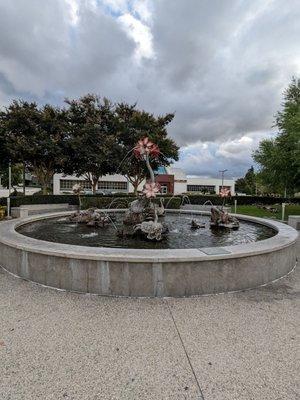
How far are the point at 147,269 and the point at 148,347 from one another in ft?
4.56

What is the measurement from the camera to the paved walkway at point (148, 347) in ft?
8.05

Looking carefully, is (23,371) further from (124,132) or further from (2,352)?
(124,132)

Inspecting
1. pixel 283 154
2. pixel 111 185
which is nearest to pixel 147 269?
pixel 283 154

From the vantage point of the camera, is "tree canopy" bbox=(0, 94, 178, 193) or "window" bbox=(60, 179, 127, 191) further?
"window" bbox=(60, 179, 127, 191)

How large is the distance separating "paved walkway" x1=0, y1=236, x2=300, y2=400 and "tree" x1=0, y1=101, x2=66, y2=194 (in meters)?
20.0

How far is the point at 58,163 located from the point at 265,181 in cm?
1677

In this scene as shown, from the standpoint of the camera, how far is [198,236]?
25.7 ft

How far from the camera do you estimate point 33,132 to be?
23203mm

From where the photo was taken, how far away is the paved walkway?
Result: 246 cm

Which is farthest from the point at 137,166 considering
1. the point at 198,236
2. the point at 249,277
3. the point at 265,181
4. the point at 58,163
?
the point at 249,277

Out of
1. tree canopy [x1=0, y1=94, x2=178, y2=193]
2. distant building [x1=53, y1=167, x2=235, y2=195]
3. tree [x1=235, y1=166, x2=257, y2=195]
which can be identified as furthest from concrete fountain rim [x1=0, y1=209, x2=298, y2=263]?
tree [x1=235, y1=166, x2=257, y2=195]

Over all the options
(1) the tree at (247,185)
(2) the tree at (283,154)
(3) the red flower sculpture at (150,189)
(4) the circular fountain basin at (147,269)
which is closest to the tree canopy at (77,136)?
(2) the tree at (283,154)

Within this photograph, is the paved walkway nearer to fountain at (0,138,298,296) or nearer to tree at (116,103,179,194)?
fountain at (0,138,298,296)

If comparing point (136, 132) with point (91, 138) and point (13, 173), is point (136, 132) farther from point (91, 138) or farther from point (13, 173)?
point (13, 173)
